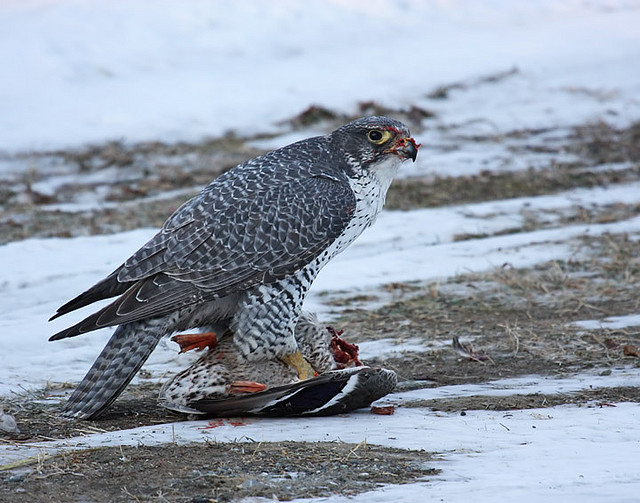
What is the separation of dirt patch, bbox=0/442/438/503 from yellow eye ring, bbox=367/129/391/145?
182 centimetres

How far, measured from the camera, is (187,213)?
4.66 meters

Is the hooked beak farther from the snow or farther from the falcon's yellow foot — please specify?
the snow

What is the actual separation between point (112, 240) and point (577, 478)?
16.9 feet

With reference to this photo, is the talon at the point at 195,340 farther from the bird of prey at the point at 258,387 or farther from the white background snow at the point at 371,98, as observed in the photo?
the white background snow at the point at 371,98

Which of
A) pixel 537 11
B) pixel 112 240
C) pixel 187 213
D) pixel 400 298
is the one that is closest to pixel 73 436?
pixel 187 213

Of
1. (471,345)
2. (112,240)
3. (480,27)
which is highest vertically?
(480,27)

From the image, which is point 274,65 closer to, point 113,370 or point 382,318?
point 382,318

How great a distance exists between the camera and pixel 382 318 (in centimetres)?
612

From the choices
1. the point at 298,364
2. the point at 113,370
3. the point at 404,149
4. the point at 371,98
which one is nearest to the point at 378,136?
the point at 404,149

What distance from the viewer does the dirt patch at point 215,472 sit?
10.2 ft

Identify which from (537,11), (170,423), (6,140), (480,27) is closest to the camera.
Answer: (170,423)

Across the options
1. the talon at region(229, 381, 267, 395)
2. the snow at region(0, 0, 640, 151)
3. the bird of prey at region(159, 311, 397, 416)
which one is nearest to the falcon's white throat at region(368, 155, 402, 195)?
the bird of prey at region(159, 311, 397, 416)

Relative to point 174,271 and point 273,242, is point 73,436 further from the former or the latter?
point 273,242

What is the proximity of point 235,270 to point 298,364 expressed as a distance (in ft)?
1.91
